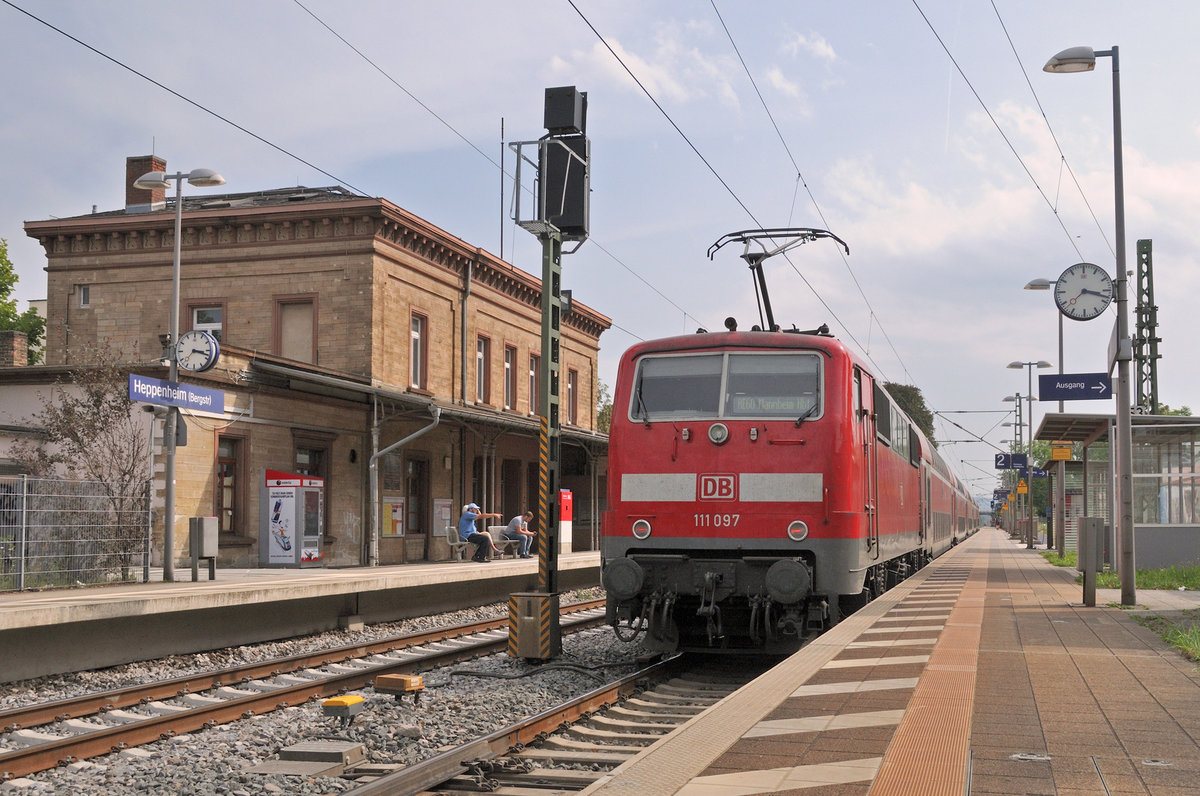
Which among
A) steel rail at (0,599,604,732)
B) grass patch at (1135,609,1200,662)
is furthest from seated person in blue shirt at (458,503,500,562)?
grass patch at (1135,609,1200,662)

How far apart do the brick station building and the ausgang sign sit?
35.6 feet

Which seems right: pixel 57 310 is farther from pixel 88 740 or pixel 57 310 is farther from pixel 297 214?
pixel 88 740

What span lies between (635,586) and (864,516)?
8.16ft

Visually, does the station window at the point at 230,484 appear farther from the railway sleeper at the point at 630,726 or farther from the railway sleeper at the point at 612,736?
the railway sleeper at the point at 612,736

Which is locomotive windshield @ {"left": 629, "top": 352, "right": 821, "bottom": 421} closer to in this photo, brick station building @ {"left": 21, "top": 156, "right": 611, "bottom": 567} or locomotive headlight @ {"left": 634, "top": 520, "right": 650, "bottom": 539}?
locomotive headlight @ {"left": 634, "top": 520, "right": 650, "bottom": 539}

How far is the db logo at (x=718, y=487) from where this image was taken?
36.0 feet

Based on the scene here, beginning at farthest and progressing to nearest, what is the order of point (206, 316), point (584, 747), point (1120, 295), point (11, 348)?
point (206, 316)
point (11, 348)
point (1120, 295)
point (584, 747)

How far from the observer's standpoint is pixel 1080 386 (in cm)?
2056

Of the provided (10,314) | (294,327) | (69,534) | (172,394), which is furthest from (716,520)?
(10,314)

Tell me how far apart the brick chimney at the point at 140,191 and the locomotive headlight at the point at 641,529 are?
24.2 m

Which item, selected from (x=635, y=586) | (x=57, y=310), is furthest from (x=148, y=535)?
(x=57, y=310)

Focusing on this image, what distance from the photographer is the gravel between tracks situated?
6.90m

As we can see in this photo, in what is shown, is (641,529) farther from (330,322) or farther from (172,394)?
(330,322)

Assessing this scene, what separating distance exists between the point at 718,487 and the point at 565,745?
3.74 meters
